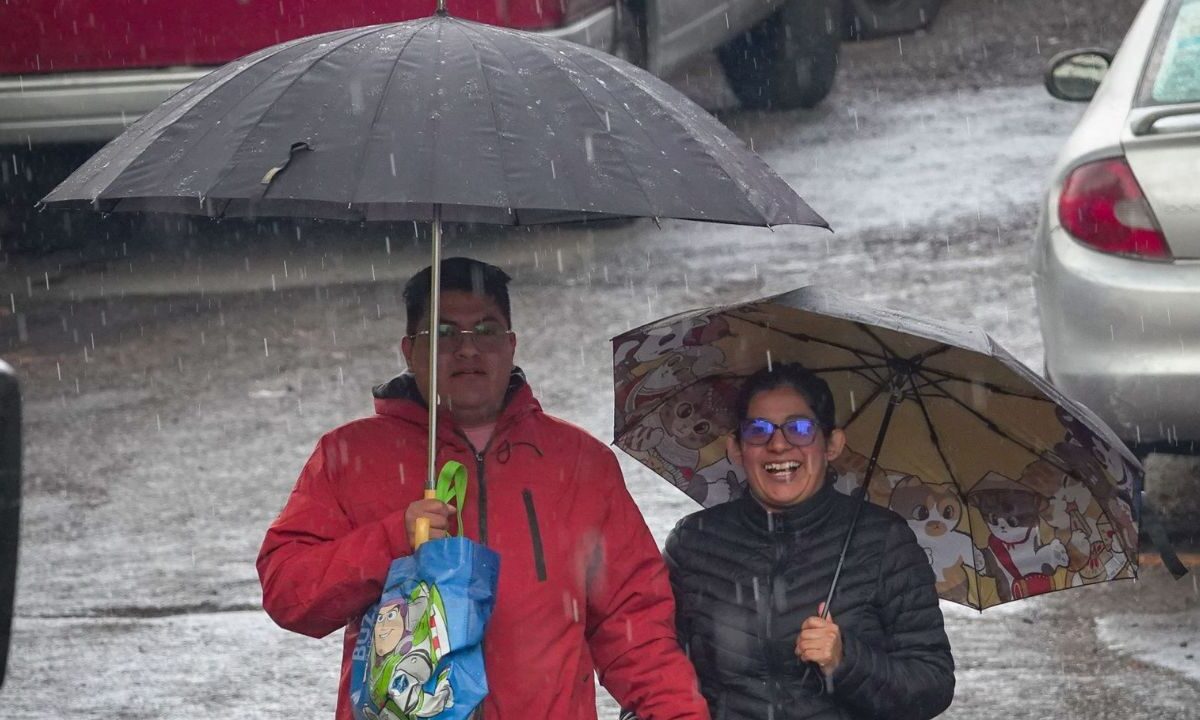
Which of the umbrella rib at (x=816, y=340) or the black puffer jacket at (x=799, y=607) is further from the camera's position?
the umbrella rib at (x=816, y=340)

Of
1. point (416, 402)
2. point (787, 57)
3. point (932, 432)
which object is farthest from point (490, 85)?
point (787, 57)

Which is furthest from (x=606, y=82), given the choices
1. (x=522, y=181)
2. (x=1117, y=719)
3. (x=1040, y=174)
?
(x=1040, y=174)

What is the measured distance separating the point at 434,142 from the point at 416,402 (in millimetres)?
636

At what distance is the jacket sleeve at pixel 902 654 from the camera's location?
3.29 m

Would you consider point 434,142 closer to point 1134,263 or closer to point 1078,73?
point 1134,263

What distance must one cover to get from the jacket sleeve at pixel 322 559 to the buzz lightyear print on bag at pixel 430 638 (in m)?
0.05

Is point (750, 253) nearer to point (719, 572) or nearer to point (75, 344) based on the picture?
point (75, 344)

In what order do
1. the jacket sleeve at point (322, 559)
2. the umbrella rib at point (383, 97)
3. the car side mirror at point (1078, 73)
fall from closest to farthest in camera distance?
the umbrella rib at point (383, 97) → the jacket sleeve at point (322, 559) → the car side mirror at point (1078, 73)

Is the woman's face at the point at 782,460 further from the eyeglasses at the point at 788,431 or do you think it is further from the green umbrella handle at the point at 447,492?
the green umbrella handle at the point at 447,492

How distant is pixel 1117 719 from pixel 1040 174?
5996mm

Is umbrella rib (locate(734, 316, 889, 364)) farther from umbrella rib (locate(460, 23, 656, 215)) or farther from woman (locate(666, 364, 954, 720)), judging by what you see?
umbrella rib (locate(460, 23, 656, 215))

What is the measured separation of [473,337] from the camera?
135 inches

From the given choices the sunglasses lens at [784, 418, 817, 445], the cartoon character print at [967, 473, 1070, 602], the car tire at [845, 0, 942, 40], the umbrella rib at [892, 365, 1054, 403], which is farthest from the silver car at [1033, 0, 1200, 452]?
the car tire at [845, 0, 942, 40]

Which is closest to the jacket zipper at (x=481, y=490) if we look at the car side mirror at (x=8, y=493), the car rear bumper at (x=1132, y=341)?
the car side mirror at (x=8, y=493)
